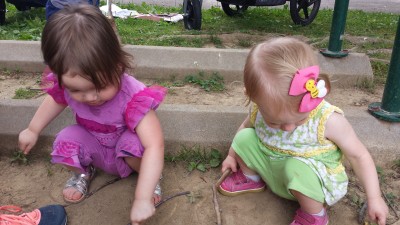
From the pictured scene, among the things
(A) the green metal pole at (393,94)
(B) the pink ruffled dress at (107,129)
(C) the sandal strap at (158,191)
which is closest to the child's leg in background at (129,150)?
(B) the pink ruffled dress at (107,129)

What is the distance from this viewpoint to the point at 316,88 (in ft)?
4.22

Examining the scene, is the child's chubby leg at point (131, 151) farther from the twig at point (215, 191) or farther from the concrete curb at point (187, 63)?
the concrete curb at point (187, 63)

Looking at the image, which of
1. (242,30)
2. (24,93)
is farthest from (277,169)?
(242,30)

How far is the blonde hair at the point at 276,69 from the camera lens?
50.9 inches

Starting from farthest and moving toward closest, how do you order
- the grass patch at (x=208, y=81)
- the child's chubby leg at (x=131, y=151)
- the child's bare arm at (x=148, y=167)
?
the grass patch at (x=208, y=81) → the child's chubby leg at (x=131, y=151) → the child's bare arm at (x=148, y=167)

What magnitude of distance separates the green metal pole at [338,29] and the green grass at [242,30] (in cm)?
30

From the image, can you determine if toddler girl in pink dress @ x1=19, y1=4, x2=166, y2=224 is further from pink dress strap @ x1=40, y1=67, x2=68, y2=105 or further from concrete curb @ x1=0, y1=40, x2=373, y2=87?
concrete curb @ x1=0, y1=40, x2=373, y2=87

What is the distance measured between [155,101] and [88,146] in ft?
1.18

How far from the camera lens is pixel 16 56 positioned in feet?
9.68

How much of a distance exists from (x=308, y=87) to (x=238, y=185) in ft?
2.10

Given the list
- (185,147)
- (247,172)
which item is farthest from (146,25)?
(247,172)

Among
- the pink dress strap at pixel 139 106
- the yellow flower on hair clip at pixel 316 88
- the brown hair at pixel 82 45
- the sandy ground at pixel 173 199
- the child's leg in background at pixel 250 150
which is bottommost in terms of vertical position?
the sandy ground at pixel 173 199

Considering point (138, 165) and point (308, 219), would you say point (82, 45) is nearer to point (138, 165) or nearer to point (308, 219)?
point (138, 165)

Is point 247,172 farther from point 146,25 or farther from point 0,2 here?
point 0,2
